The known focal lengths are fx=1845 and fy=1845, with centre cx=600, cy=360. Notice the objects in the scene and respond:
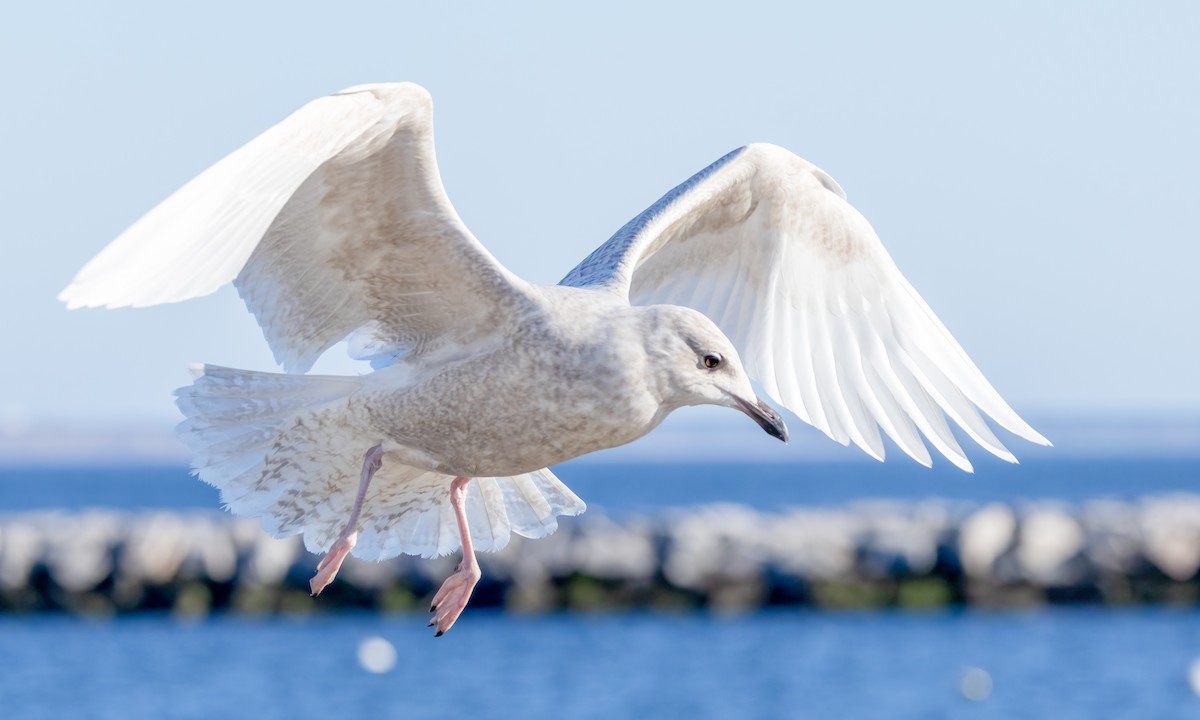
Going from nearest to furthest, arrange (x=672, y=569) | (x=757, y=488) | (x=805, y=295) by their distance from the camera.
Result: 1. (x=805, y=295)
2. (x=672, y=569)
3. (x=757, y=488)

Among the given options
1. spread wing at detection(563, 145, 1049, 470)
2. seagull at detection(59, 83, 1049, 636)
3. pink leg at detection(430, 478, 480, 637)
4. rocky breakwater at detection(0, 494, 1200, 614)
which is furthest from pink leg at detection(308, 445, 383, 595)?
rocky breakwater at detection(0, 494, 1200, 614)

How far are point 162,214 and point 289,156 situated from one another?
0.60 metres

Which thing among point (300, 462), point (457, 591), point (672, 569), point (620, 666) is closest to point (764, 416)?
point (457, 591)

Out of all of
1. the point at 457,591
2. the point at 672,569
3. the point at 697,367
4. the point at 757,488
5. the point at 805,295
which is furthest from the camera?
the point at 757,488

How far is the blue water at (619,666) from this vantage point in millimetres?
26484

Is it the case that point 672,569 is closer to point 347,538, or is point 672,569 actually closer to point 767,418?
point 347,538

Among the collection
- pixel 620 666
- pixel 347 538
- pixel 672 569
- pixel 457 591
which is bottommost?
pixel 620 666

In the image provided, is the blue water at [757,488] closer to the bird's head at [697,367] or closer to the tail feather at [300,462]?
the tail feather at [300,462]

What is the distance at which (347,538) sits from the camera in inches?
244

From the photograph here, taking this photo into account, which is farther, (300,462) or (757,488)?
(757,488)

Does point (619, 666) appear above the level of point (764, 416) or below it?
below

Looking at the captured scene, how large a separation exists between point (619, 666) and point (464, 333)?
22.9m

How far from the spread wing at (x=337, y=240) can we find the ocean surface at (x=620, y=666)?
2027 cm

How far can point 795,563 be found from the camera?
3109 cm
